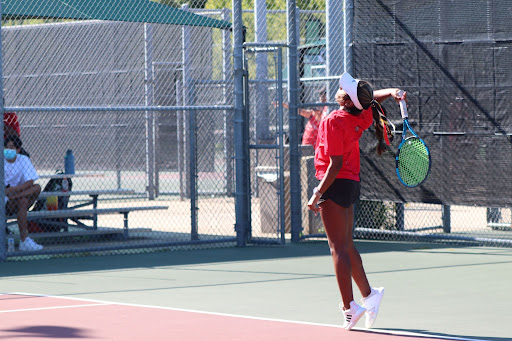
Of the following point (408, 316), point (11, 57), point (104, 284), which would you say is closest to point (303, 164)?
point (104, 284)

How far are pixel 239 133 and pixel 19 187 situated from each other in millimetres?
2792

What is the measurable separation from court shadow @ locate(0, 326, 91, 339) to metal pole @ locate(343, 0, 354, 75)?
6789mm

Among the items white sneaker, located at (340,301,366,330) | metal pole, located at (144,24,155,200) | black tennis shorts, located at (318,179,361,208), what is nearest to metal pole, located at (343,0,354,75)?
black tennis shorts, located at (318,179,361,208)

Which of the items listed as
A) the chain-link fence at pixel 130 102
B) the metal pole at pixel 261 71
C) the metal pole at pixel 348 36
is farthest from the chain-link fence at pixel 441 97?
the metal pole at pixel 261 71

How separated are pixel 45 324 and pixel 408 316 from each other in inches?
105

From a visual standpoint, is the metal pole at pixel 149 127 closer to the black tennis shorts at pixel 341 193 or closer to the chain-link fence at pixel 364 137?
the chain-link fence at pixel 364 137

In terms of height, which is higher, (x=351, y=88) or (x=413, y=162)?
(x=351, y=88)

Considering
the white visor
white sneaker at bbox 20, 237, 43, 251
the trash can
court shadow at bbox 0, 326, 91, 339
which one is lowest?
court shadow at bbox 0, 326, 91, 339

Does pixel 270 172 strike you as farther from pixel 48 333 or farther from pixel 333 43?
pixel 48 333

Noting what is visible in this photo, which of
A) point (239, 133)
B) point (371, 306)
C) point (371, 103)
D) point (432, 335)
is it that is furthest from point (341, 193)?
point (239, 133)

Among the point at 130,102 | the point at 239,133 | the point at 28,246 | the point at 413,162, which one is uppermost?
the point at 130,102

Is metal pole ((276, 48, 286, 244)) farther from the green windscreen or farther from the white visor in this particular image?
the white visor

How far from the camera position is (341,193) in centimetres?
682

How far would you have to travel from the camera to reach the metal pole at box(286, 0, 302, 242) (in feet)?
41.1
